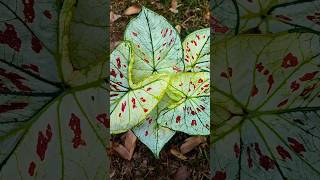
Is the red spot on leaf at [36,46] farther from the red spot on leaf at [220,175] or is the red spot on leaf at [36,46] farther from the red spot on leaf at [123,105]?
the red spot on leaf at [220,175]

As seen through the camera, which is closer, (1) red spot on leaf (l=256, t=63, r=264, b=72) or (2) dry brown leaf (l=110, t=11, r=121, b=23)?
(1) red spot on leaf (l=256, t=63, r=264, b=72)

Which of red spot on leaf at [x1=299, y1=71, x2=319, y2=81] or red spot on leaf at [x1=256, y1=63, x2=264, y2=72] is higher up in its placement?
red spot on leaf at [x1=256, y1=63, x2=264, y2=72]

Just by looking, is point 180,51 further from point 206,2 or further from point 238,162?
point 238,162

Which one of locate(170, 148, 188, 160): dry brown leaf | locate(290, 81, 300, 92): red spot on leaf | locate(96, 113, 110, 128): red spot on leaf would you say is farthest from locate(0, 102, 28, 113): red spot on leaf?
locate(290, 81, 300, 92): red spot on leaf

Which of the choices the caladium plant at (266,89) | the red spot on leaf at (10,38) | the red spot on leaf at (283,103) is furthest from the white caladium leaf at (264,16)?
the red spot on leaf at (10,38)

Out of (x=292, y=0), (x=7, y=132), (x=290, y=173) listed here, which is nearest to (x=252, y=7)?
(x=292, y=0)

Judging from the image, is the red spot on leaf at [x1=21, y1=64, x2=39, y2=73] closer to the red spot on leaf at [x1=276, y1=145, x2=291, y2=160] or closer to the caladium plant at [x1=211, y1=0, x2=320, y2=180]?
the caladium plant at [x1=211, y1=0, x2=320, y2=180]

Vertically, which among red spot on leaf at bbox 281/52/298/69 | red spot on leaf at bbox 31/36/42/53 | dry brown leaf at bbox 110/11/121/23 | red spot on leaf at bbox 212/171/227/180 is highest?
dry brown leaf at bbox 110/11/121/23
